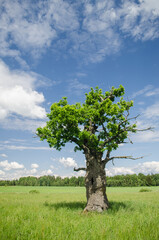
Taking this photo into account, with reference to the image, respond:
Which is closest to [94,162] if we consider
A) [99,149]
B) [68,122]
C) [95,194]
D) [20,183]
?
[99,149]

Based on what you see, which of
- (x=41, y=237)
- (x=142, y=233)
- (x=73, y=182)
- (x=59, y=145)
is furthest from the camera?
(x=73, y=182)

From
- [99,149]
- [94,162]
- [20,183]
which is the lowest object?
[20,183]

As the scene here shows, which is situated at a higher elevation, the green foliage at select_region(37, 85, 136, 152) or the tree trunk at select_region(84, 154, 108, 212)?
the green foliage at select_region(37, 85, 136, 152)

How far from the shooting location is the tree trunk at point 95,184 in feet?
47.9

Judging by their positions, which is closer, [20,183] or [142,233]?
[142,233]

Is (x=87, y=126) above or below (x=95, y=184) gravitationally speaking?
above

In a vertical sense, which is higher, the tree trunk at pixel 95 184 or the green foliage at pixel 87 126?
the green foliage at pixel 87 126

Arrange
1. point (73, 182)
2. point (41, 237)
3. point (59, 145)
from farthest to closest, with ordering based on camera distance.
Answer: point (73, 182) < point (59, 145) < point (41, 237)

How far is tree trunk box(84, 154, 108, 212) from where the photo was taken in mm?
14612

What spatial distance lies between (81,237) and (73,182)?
157309 mm

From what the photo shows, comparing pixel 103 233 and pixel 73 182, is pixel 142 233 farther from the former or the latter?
pixel 73 182

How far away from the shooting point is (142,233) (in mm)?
7586

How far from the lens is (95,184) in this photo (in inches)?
593

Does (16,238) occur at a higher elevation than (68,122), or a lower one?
lower
